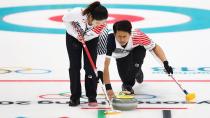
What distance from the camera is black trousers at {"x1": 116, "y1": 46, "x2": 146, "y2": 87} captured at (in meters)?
4.93

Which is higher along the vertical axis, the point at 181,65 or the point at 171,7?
the point at 171,7

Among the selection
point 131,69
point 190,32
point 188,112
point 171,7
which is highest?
point 171,7

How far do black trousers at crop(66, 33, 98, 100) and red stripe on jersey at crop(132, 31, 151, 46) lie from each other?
381 mm

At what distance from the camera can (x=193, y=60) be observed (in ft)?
20.6

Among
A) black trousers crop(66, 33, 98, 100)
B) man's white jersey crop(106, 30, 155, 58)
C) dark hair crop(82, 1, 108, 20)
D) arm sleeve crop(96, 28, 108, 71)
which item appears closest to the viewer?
dark hair crop(82, 1, 108, 20)

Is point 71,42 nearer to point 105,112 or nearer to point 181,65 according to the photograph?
point 105,112

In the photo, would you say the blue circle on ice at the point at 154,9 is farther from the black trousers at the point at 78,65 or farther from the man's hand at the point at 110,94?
the man's hand at the point at 110,94

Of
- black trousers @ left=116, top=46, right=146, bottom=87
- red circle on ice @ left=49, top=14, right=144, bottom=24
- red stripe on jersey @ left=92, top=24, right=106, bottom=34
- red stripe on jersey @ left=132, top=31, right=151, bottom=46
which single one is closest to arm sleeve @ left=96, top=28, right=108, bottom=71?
red stripe on jersey @ left=92, top=24, right=106, bottom=34

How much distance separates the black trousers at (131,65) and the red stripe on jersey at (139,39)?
167 mm

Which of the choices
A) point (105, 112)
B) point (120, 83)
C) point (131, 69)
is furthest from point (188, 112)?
point (120, 83)

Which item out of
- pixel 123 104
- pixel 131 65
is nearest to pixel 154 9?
pixel 131 65

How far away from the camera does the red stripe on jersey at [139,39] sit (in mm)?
4688

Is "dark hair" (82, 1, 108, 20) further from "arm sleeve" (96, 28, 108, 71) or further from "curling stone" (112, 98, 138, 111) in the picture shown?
"curling stone" (112, 98, 138, 111)

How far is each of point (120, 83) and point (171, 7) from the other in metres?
5.78
